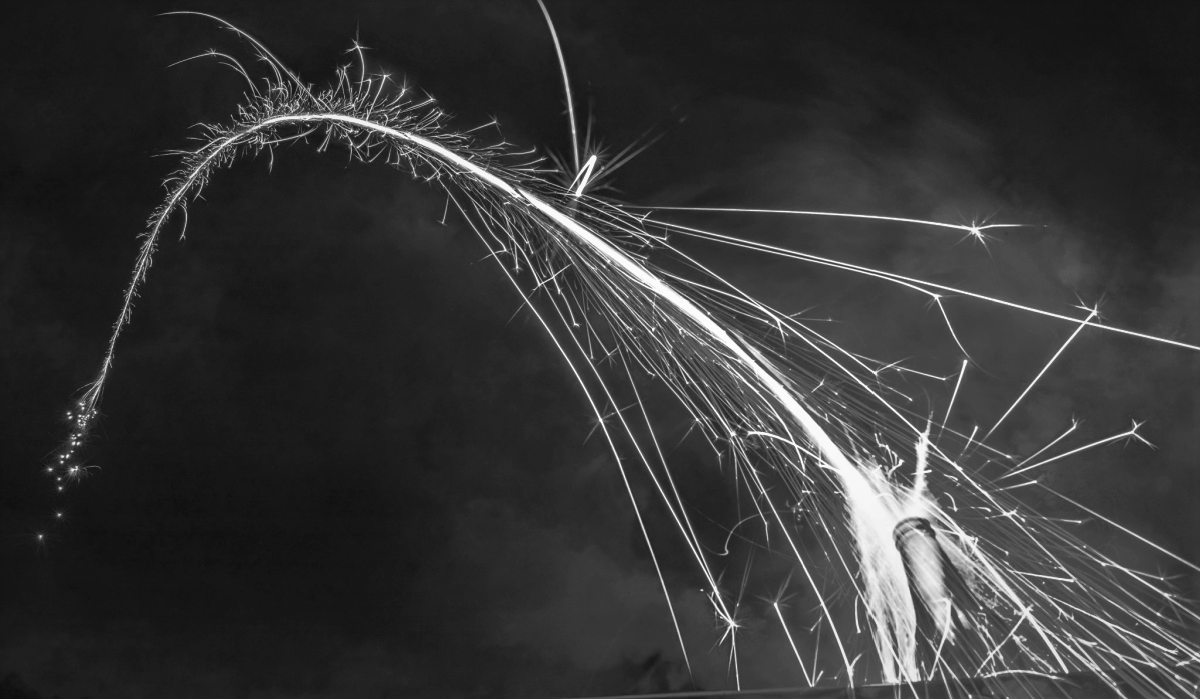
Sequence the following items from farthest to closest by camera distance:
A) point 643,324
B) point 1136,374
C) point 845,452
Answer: point 1136,374 < point 643,324 < point 845,452

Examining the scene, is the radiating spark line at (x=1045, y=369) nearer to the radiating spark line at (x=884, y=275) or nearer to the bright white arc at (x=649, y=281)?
the radiating spark line at (x=884, y=275)

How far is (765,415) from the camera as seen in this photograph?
4.71 ft

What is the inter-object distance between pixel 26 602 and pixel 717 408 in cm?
163

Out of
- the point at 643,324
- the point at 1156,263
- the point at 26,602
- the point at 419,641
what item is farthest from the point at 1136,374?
the point at 26,602

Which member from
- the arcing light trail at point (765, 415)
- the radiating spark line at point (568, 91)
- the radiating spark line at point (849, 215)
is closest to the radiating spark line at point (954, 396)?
the arcing light trail at point (765, 415)

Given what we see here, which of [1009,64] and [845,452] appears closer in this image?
[845,452]

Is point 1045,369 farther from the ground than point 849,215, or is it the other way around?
point 849,215

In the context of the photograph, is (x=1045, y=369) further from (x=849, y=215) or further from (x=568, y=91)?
(x=568, y=91)

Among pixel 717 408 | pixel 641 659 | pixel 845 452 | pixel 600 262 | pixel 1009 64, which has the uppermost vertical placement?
pixel 1009 64

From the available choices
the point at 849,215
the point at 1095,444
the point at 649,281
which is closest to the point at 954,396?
the point at 1095,444

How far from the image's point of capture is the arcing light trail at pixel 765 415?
1413 mm

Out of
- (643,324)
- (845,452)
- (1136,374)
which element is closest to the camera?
(845,452)

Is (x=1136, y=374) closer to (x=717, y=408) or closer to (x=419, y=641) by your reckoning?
(x=717, y=408)

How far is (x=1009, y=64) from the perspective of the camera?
1.70m
